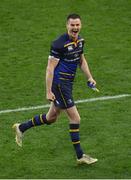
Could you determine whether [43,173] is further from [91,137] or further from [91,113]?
[91,113]

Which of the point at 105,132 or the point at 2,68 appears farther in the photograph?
the point at 2,68

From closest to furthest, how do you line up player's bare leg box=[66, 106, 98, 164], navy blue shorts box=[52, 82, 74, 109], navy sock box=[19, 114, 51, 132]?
navy blue shorts box=[52, 82, 74, 109], player's bare leg box=[66, 106, 98, 164], navy sock box=[19, 114, 51, 132]

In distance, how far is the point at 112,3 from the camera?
2158 centimetres

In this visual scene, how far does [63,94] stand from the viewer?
1062 centimetres

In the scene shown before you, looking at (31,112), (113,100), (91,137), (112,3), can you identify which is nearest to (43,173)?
(91,137)

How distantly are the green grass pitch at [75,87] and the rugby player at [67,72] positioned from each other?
61 centimetres

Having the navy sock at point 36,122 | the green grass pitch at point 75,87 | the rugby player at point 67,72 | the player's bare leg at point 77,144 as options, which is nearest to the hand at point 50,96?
the rugby player at point 67,72

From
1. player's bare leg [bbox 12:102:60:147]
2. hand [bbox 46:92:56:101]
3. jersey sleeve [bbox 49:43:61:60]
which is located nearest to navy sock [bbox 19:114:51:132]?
player's bare leg [bbox 12:102:60:147]

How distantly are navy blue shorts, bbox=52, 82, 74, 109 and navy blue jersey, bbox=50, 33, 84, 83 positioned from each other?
0.09 m

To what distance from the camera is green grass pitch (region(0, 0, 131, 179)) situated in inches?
427

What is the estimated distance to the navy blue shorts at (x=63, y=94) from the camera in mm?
10617

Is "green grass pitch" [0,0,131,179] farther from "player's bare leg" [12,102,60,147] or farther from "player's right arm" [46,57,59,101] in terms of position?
"player's right arm" [46,57,59,101]

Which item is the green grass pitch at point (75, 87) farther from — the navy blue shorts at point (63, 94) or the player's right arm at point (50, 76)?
the player's right arm at point (50, 76)

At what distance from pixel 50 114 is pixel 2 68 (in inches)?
222
